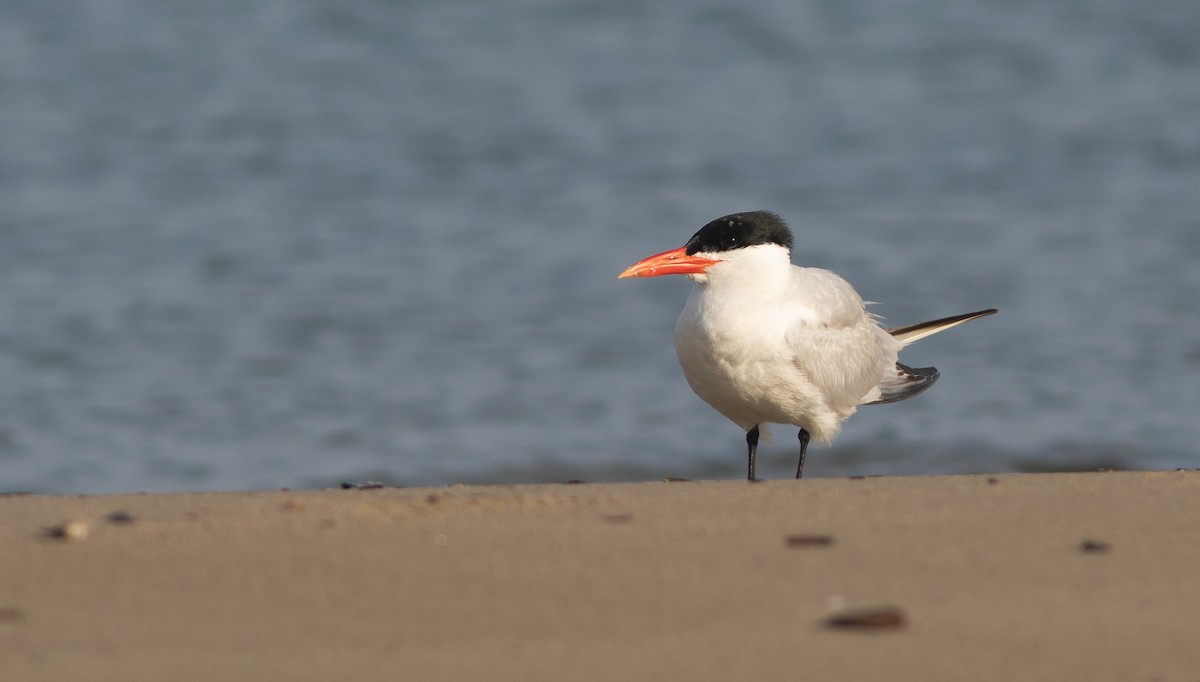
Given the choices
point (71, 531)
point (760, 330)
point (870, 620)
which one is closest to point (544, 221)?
point (760, 330)

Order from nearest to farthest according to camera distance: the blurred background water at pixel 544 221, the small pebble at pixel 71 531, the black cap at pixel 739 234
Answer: the small pebble at pixel 71 531 < the black cap at pixel 739 234 < the blurred background water at pixel 544 221

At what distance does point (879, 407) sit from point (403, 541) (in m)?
5.06

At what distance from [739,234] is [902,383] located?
3.76 feet

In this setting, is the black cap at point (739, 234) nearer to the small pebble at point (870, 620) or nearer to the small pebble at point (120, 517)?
the small pebble at point (120, 517)

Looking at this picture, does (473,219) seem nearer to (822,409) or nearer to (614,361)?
(614,361)

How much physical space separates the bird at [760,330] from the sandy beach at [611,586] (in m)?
1.27

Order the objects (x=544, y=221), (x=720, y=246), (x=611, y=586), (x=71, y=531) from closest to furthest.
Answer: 1. (x=611, y=586)
2. (x=71, y=531)
3. (x=720, y=246)
4. (x=544, y=221)

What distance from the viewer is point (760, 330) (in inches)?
210

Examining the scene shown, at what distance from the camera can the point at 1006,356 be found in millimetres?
8656

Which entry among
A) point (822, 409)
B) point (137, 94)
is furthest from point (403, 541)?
point (137, 94)

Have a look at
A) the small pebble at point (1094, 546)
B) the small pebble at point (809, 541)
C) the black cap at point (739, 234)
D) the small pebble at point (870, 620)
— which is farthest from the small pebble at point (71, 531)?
the black cap at point (739, 234)

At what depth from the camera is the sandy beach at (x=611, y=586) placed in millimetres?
2699

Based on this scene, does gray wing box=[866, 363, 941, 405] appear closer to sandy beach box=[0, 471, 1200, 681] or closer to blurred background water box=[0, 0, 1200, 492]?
blurred background water box=[0, 0, 1200, 492]

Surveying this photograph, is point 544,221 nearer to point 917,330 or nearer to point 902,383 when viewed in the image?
point 917,330
